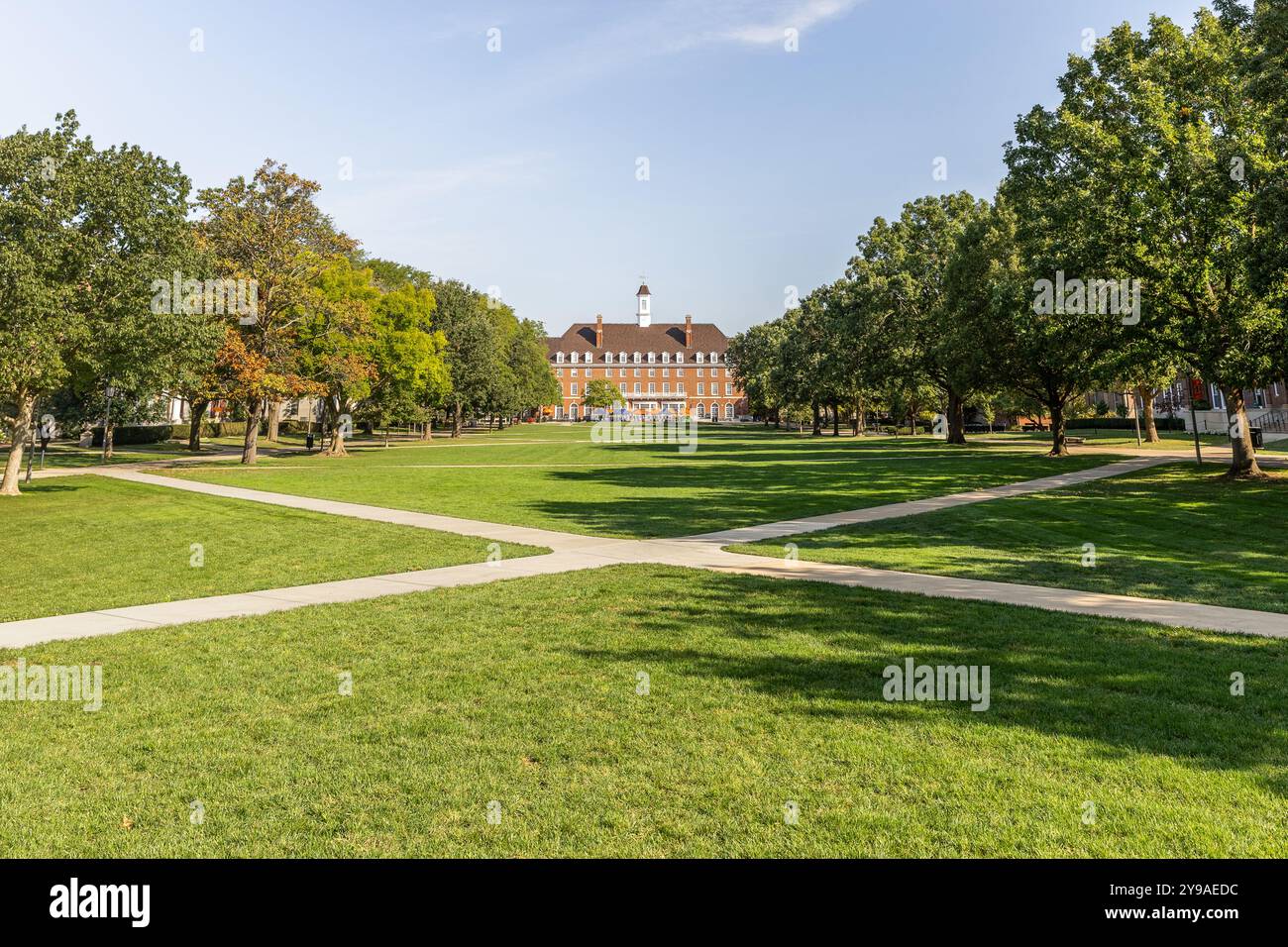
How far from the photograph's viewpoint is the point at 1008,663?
732 centimetres

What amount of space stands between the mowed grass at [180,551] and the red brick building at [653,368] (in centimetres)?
15322

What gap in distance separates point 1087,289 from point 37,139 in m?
29.9

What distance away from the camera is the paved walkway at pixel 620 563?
29.8 ft

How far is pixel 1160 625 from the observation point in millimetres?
8727

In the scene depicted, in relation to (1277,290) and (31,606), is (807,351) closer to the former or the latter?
(1277,290)

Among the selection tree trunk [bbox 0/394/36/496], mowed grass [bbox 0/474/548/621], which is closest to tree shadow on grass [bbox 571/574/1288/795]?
mowed grass [bbox 0/474/548/621]

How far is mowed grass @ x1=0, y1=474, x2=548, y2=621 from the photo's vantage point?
11.2 meters
